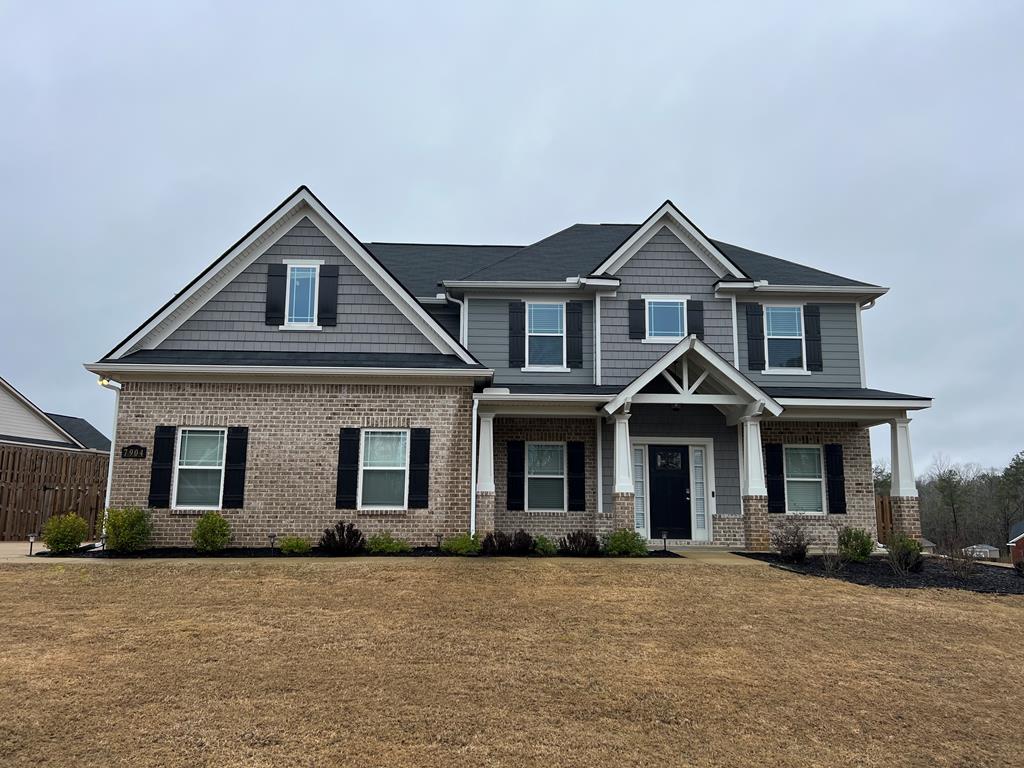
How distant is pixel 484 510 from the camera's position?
13.7 meters

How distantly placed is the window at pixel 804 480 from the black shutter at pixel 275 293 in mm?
11659

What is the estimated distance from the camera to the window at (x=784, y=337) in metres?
16.3

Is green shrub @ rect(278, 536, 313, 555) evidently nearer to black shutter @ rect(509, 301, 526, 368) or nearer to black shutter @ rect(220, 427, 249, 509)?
black shutter @ rect(220, 427, 249, 509)

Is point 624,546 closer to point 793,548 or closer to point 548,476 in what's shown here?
point 793,548

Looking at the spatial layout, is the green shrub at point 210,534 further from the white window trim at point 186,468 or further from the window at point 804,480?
the window at point 804,480

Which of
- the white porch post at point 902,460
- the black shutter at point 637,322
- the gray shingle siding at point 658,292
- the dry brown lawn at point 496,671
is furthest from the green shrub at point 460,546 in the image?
the white porch post at point 902,460

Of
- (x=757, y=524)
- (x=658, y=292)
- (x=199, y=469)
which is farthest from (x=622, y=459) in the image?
(x=199, y=469)

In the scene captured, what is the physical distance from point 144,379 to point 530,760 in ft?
38.0

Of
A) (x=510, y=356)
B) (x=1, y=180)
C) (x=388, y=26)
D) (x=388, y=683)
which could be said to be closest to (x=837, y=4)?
(x=388, y=26)

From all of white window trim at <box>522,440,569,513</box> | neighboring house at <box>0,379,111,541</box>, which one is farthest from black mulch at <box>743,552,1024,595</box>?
neighboring house at <box>0,379,111,541</box>

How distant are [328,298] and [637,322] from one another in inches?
272

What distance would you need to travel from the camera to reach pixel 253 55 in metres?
26.2

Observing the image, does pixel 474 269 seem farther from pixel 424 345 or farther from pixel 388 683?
pixel 388 683

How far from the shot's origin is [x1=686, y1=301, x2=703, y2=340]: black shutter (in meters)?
15.9
